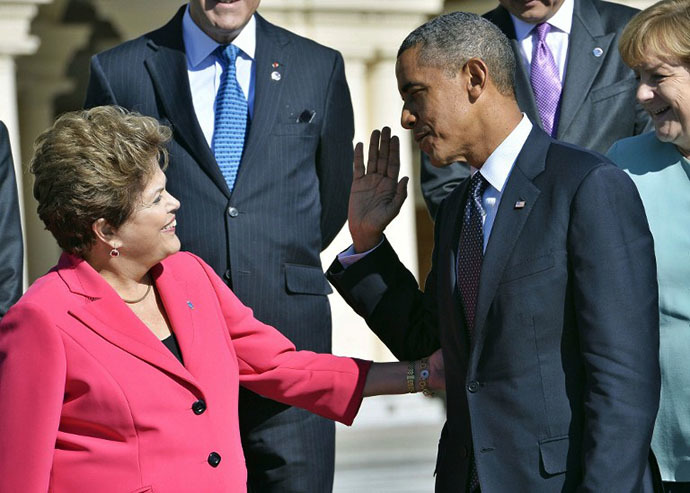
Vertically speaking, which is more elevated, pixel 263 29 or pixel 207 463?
pixel 263 29

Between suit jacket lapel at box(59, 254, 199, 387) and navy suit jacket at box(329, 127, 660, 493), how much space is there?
70 cm

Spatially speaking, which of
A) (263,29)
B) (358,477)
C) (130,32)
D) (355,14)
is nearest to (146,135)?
(263,29)

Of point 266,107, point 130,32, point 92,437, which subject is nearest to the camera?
point 92,437

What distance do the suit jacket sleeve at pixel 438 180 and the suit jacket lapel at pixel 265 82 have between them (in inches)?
18.8

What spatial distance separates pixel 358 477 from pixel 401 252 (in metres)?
1.61

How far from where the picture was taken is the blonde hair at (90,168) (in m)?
3.14

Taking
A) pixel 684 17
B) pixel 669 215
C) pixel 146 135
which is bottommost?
pixel 669 215

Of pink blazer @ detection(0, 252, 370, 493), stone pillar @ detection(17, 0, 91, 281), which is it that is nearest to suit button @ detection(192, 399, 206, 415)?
pink blazer @ detection(0, 252, 370, 493)

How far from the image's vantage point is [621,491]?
273 centimetres

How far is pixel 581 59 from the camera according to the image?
13.3 feet

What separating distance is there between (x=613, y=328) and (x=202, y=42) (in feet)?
6.06

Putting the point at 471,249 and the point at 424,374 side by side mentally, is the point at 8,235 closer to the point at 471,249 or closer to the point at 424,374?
the point at 424,374

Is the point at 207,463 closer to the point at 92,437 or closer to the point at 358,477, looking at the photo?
the point at 92,437

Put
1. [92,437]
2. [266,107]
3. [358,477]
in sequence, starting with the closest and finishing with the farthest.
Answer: [92,437] → [266,107] → [358,477]
